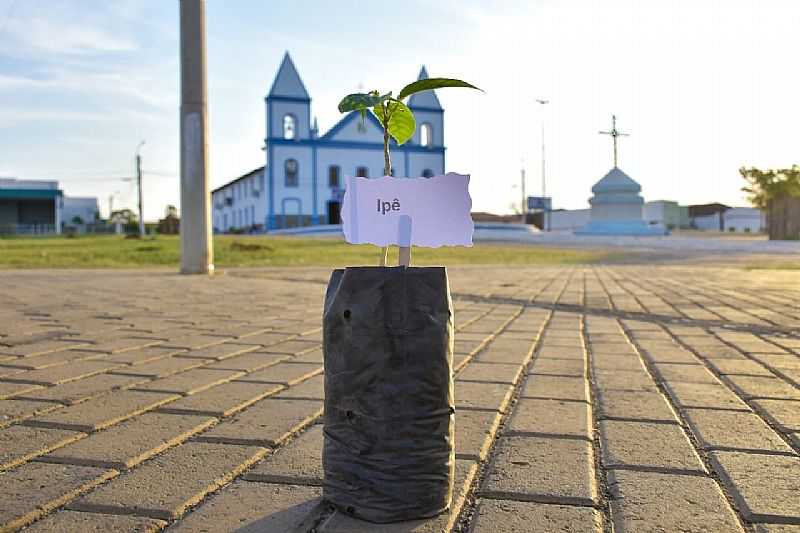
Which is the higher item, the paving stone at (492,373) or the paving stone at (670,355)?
the paving stone at (492,373)

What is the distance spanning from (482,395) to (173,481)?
4.41 feet

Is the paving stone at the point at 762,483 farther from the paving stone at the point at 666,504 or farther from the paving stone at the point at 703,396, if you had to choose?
the paving stone at the point at 703,396

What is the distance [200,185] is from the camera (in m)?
9.41

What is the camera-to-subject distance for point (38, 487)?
5.81ft

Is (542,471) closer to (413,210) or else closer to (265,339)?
(413,210)

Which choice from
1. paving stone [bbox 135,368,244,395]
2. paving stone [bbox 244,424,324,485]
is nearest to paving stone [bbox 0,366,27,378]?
paving stone [bbox 135,368,244,395]

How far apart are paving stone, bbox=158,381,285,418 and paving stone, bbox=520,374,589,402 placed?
41.0 inches

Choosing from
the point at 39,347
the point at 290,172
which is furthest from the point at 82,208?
the point at 39,347

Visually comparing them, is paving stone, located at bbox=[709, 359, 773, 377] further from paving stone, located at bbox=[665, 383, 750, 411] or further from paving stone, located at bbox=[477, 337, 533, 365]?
paving stone, located at bbox=[477, 337, 533, 365]

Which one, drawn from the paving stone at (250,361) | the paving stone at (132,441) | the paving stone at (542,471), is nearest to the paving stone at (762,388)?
the paving stone at (542,471)

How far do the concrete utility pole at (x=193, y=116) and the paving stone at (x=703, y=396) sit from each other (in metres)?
7.67

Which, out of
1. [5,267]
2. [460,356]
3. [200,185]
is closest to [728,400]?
[460,356]

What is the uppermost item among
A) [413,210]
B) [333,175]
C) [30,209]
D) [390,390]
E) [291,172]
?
[291,172]

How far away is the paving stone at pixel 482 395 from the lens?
8.63 ft
